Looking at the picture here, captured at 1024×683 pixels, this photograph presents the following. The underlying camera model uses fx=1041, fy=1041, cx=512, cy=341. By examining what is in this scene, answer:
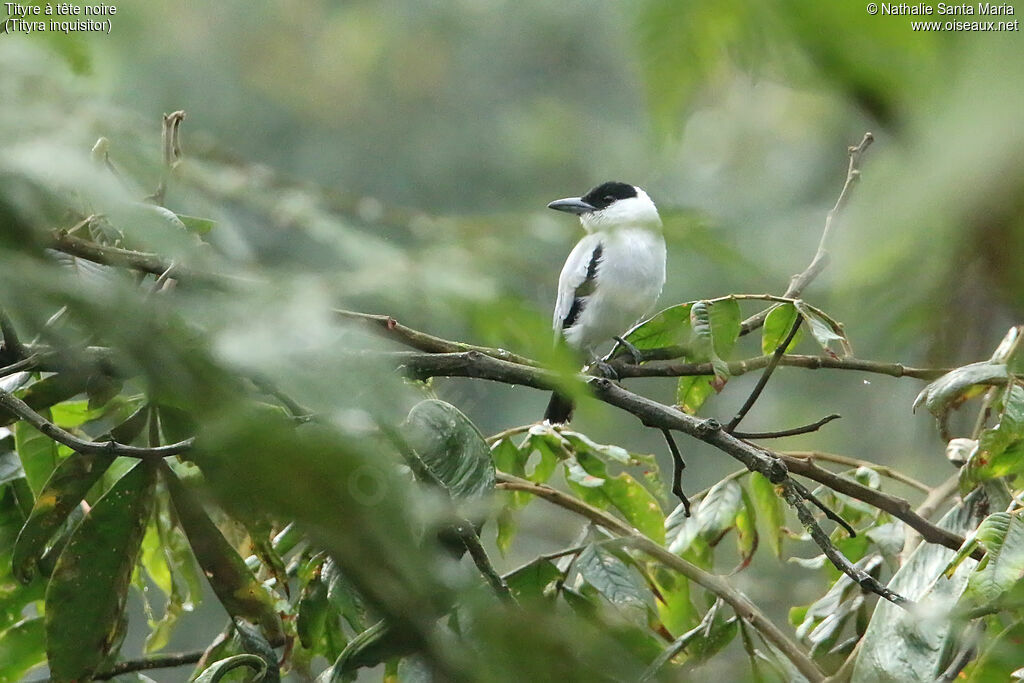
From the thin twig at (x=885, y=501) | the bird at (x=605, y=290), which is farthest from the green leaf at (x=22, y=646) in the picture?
the bird at (x=605, y=290)

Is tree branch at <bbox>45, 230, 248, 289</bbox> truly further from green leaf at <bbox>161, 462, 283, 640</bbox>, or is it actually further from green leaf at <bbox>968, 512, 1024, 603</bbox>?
green leaf at <bbox>968, 512, 1024, 603</bbox>

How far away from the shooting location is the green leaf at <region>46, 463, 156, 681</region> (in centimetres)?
142

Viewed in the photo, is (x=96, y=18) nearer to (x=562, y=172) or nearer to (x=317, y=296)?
(x=317, y=296)

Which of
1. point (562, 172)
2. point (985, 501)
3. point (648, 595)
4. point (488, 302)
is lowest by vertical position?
point (562, 172)

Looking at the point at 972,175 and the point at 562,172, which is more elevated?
the point at 972,175

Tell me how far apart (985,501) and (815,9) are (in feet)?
4.71

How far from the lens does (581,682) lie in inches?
18.7

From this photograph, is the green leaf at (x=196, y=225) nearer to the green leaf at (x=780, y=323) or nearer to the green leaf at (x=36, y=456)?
the green leaf at (x=36, y=456)

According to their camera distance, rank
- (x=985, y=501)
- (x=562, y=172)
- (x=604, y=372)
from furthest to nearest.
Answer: (x=562, y=172) < (x=604, y=372) < (x=985, y=501)

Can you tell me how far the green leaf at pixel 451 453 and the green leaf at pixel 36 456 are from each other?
0.73 meters

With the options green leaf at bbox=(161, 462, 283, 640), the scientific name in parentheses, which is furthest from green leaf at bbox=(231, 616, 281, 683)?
the scientific name in parentheses

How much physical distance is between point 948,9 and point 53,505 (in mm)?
1414

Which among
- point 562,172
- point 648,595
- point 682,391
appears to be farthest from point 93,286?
point 562,172

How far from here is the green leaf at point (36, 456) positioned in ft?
5.22
